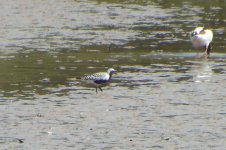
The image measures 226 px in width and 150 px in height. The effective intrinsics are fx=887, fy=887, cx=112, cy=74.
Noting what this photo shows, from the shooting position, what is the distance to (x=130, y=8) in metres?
35.7

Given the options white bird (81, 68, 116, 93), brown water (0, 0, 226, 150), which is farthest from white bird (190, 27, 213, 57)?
white bird (81, 68, 116, 93)

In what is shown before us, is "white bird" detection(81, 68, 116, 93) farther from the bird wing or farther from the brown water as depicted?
the brown water

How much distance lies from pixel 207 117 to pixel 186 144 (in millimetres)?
2056

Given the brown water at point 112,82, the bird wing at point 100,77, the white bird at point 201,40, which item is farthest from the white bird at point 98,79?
the white bird at point 201,40

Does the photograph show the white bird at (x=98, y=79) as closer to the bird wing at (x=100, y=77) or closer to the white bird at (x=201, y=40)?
the bird wing at (x=100, y=77)

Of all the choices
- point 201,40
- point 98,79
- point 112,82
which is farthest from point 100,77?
point 201,40

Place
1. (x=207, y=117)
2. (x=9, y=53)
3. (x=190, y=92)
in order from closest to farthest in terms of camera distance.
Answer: (x=207, y=117), (x=190, y=92), (x=9, y=53)

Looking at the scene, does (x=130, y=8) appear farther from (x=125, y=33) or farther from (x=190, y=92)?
(x=190, y=92)

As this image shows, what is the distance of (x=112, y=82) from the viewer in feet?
60.8

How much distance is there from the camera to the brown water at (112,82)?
13.4m

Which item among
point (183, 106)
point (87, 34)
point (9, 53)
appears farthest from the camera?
point (87, 34)

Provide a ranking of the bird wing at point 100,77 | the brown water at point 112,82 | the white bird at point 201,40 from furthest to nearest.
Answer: the white bird at point 201,40
the bird wing at point 100,77
the brown water at point 112,82

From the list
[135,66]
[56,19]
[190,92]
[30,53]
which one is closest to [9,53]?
[30,53]

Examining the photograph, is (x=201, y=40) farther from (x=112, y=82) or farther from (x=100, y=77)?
(x=100, y=77)
